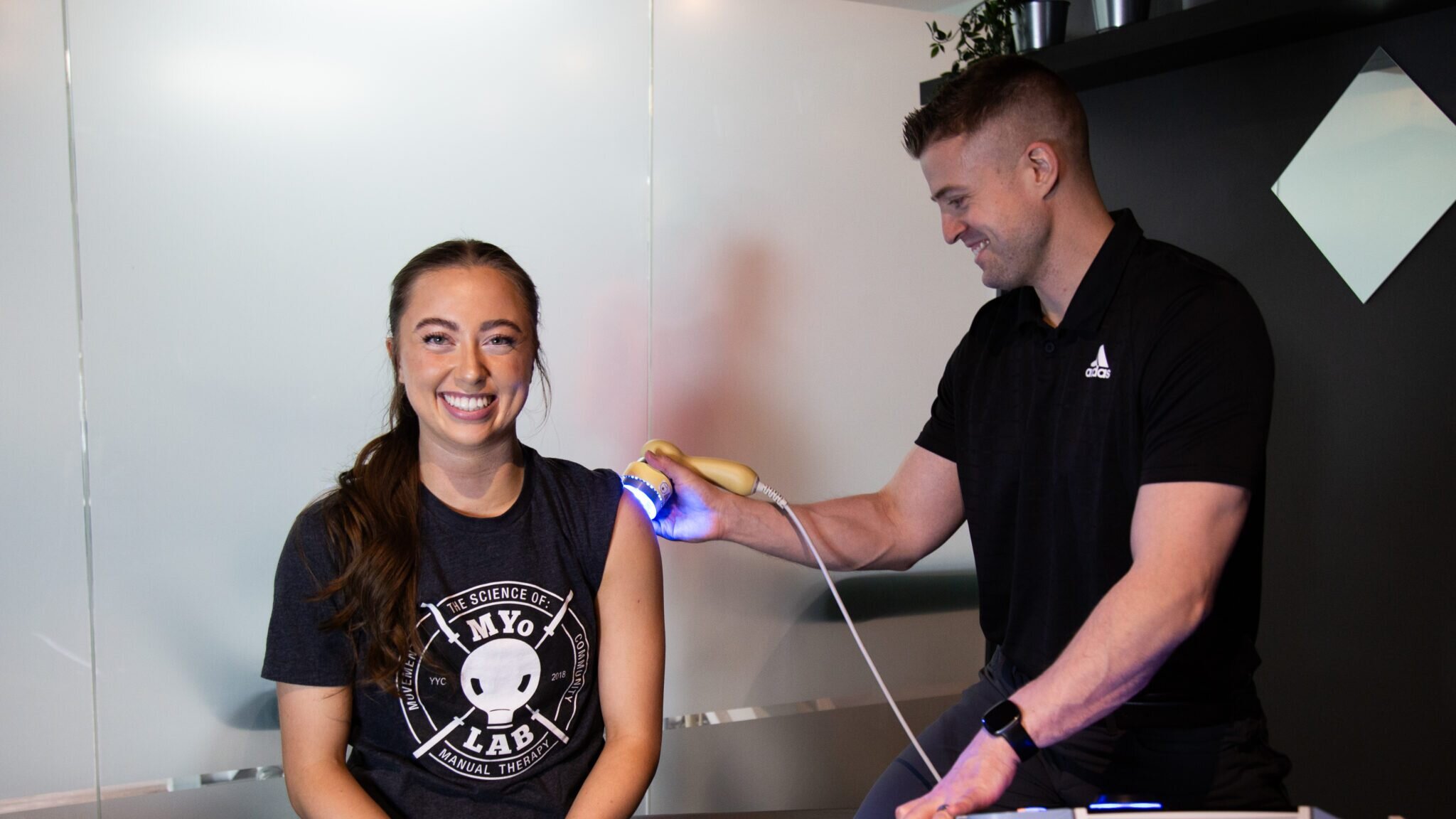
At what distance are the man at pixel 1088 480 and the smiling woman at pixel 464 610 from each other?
31 centimetres

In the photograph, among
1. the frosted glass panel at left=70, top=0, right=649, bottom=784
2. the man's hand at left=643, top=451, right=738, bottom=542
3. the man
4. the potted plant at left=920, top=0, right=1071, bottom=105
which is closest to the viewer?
the man

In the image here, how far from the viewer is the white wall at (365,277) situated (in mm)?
1983

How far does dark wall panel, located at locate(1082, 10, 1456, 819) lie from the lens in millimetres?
2154

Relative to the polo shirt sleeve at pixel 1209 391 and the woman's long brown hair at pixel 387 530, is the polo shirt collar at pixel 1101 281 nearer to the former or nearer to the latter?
the polo shirt sleeve at pixel 1209 391

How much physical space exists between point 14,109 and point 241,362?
0.55m

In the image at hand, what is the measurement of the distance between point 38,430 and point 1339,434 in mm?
2427

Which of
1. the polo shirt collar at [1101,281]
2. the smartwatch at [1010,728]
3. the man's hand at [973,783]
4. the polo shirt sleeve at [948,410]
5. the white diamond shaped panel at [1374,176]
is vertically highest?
the white diamond shaped panel at [1374,176]

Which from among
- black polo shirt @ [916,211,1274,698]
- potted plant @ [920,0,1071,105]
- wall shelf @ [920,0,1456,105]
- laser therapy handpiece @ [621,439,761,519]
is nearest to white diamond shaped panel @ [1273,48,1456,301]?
wall shelf @ [920,0,1456,105]

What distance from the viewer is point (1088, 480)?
1.71m

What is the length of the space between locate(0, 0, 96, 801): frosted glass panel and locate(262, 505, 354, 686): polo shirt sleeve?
0.69 meters

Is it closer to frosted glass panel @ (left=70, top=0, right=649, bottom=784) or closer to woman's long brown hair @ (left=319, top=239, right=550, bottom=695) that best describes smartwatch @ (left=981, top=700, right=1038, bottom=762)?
woman's long brown hair @ (left=319, top=239, right=550, bottom=695)

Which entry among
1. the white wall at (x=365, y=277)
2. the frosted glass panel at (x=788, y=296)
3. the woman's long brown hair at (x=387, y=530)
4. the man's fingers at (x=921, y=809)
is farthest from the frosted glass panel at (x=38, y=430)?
the man's fingers at (x=921, y=809)

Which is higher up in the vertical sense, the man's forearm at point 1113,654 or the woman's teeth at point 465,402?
the woman's teeth at point 465,402

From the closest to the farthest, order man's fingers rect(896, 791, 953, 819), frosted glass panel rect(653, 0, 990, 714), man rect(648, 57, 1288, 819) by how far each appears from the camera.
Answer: man's fingers rect(896, 791, 953, 819), man rect(648, 57, 1288, 819), frosted glass panel rect(653, 0, 990, 714)
